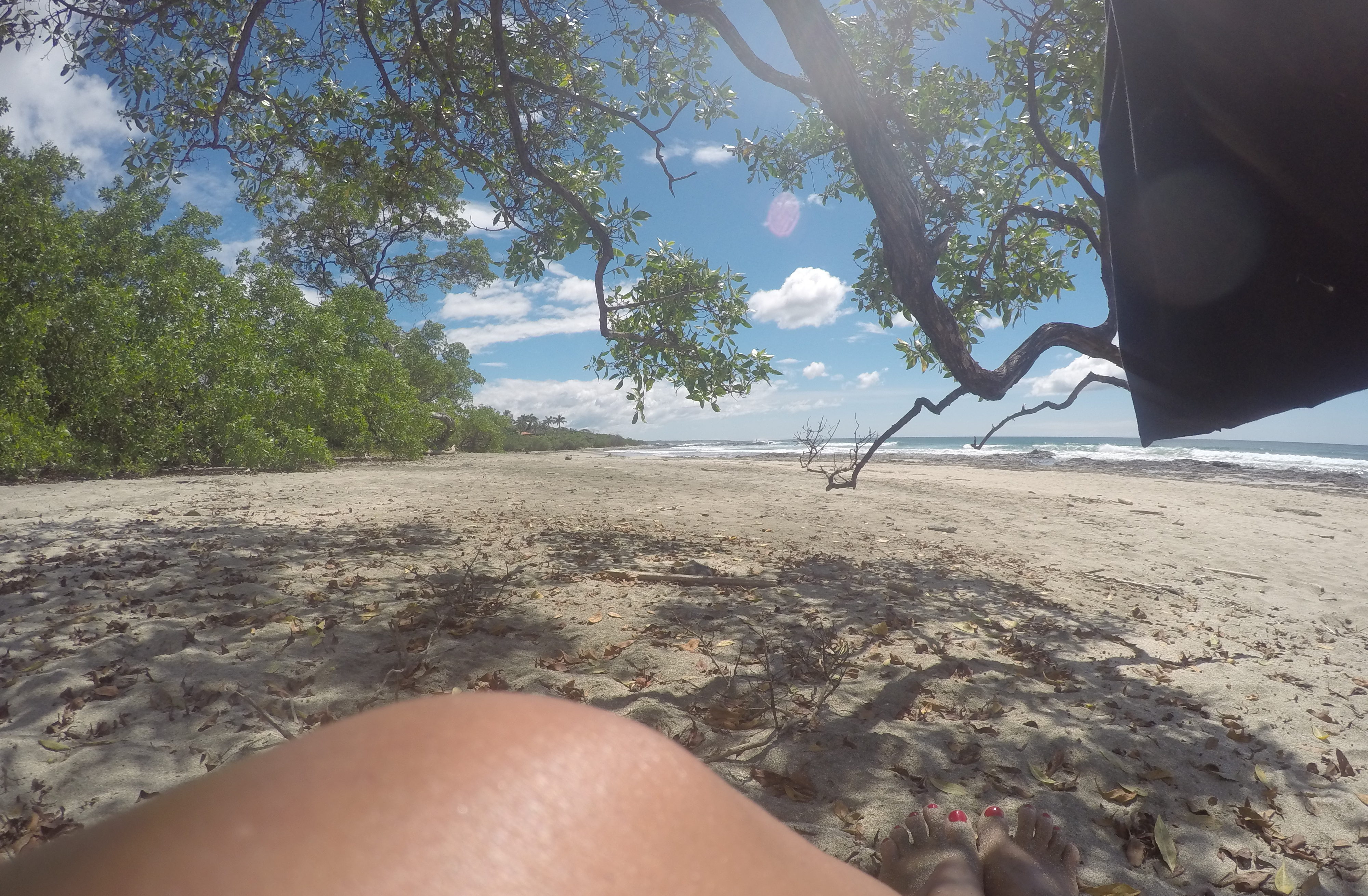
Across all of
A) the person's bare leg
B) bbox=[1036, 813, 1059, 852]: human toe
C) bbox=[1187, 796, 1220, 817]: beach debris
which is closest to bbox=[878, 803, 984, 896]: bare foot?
bbox=[1036, 813, 1059, 852]: human toe

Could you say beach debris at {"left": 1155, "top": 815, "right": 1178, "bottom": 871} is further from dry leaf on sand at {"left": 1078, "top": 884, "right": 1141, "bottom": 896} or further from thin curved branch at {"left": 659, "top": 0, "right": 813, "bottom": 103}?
thin curved branch at {"left": 659, "top": 0, "right": 813, "bottom": 103}

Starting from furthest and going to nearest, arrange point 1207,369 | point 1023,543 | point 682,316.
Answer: point 1023,543, point 682,316, point 1207,369

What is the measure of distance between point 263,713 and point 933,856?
2201mm

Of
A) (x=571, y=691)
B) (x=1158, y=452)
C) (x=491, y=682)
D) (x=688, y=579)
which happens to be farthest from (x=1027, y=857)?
(x=1158, y=452)

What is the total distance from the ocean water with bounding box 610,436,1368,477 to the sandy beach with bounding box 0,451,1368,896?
41.3 feet

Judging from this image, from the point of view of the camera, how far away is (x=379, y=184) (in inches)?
266

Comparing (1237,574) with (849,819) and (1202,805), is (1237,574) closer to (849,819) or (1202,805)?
(1202,805)

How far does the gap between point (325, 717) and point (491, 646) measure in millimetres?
877

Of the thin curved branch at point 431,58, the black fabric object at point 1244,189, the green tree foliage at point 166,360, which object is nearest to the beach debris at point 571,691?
the black fabric object at point 1244,189

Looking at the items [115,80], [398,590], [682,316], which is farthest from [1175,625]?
[115,80]

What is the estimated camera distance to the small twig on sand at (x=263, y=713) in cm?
189

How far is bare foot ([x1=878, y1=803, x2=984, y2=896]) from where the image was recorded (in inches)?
79.2

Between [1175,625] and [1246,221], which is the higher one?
[1246,221]

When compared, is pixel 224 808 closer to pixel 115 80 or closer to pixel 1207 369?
pixel 1207 369
